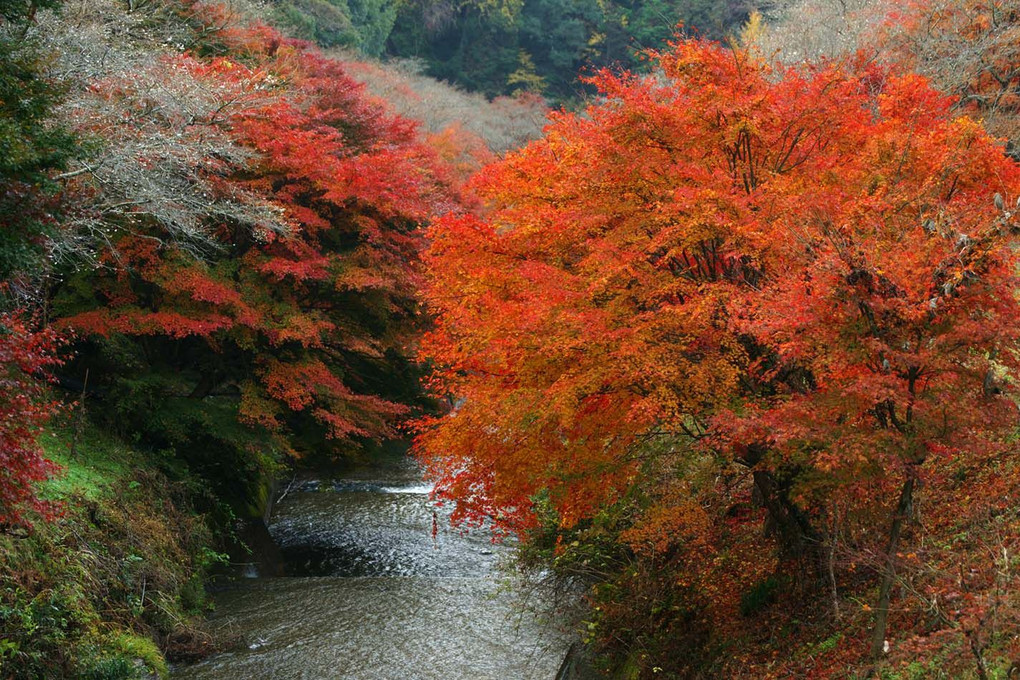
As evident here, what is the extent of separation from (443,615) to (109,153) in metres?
8.61

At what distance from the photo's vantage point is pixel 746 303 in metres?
8.46

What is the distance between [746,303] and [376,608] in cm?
805

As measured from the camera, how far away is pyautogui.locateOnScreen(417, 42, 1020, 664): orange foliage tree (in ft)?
21.2

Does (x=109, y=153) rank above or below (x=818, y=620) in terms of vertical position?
above

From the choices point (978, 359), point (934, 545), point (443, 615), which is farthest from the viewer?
point (443, 615)

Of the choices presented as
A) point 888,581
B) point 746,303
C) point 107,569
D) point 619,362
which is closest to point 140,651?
point 107,569

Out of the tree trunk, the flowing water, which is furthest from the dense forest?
the flowing water

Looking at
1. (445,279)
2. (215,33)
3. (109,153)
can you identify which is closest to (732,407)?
(445,279)

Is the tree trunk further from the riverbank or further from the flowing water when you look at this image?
the riverbank

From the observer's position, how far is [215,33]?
22.0 m

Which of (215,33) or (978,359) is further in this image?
(215,33)

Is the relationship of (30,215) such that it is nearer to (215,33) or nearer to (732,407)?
(732,407)

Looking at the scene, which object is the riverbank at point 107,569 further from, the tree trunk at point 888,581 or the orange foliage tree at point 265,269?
the tree trunk at point 888,581

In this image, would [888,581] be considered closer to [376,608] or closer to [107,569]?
[376,608]
